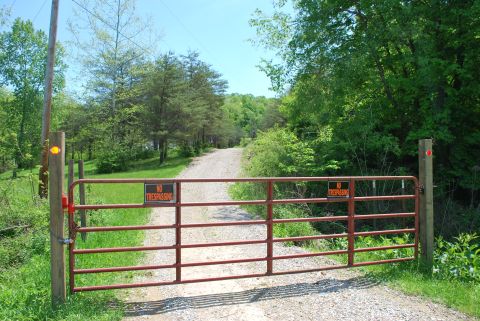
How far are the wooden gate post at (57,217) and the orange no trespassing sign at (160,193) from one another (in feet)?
3.50

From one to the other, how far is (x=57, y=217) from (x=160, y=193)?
1290 mm

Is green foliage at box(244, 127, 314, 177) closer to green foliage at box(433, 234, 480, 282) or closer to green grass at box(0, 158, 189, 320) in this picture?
green grass at box(0, 158, 189, 320)

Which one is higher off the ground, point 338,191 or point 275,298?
point 338,191

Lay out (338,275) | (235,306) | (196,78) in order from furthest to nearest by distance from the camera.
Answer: (196,78), (338,275), (235,306)

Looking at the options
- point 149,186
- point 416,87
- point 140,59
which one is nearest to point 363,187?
point 416,87

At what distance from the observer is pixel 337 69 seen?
703 inches

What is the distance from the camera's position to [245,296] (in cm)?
569

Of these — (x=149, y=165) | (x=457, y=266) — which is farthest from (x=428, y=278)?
(x=149, y=165)

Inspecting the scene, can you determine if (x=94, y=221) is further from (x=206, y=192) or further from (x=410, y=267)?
(x=206, y=192)

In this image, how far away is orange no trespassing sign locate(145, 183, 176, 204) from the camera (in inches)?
217

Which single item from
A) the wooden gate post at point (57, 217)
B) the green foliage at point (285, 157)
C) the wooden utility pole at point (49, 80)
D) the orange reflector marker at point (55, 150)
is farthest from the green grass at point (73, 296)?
the green foliage at point (285, 157)

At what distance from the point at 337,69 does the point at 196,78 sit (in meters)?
34.5

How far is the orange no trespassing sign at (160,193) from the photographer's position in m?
5.51

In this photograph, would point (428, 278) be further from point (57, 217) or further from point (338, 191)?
point (57, 217)
